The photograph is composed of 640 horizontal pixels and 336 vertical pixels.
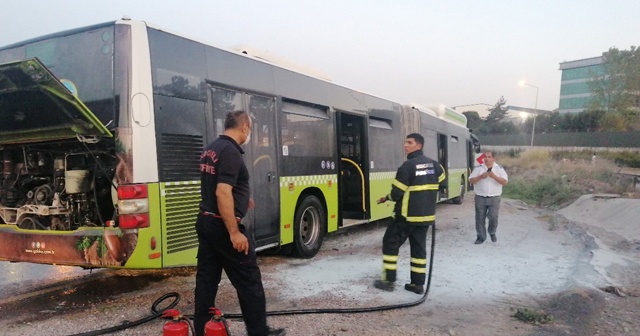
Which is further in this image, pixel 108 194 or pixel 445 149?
pixel 445 149

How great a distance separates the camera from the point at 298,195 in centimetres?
729

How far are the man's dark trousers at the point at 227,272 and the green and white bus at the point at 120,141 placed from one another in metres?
1.30

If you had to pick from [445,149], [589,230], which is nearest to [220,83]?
[589,230]

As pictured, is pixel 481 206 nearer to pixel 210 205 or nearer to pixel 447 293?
pixel 447 293

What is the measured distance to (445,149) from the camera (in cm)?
1517

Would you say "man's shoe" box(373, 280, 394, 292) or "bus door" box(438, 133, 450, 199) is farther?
"bus door" box(438, 133, 450, 199)

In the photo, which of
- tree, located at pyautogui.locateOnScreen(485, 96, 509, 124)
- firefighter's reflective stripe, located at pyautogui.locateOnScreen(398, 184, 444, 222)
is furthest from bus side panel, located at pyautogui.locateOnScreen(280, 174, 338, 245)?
tree, located at pyautogui.locateOnScreen(485, 96, 509, 124)

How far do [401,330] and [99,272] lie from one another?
181 inches

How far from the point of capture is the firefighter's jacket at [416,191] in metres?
5.57

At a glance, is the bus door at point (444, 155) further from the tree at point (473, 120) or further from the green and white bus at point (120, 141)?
the tree at point (473, 120)

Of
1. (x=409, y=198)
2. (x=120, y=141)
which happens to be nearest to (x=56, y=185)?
(x=120, y=141)

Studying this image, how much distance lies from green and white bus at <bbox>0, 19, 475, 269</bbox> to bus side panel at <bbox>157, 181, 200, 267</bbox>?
0.04 feet

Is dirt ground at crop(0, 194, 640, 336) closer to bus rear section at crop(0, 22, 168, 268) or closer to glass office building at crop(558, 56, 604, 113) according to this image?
bus rear section at crop(0, 22, 168, 268)

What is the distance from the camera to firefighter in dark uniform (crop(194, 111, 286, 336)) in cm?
348
